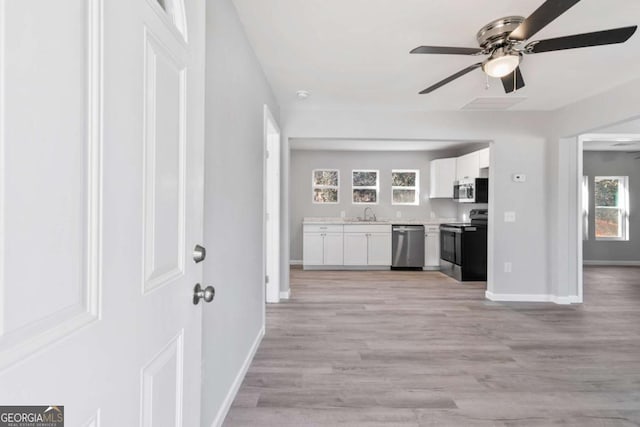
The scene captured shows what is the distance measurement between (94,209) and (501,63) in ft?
7.67

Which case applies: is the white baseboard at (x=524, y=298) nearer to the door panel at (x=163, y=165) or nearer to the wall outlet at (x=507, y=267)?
the wall outlet at (x=507, y=267)

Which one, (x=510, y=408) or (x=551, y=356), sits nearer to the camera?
(x=510, y=408)

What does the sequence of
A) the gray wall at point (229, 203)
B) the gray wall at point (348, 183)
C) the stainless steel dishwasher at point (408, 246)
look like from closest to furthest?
the gray wall at point (229, 203) → the stainless steel dishwasher at point (408, 246) → the gray wall at point (348, 183)

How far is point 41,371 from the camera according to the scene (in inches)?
17.4

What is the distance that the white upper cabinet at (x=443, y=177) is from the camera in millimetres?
6396

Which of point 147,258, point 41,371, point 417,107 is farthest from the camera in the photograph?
point 417,107

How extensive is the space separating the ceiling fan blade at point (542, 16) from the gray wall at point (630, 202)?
680 cm

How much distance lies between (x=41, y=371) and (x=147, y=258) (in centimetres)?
32

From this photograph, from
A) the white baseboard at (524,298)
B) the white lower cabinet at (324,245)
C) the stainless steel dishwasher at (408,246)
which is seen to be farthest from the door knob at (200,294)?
the stainless steel dishwasher at (408,246)

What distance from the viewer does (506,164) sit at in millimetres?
4223

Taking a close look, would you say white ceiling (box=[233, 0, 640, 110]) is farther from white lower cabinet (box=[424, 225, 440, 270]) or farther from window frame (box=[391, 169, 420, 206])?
window frame (box=[391, 169, 420, 206])

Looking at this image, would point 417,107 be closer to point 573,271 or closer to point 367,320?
point 367,320

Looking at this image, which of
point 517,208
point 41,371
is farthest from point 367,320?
point 41,371

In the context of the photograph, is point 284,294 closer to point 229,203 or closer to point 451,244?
point 229,203
